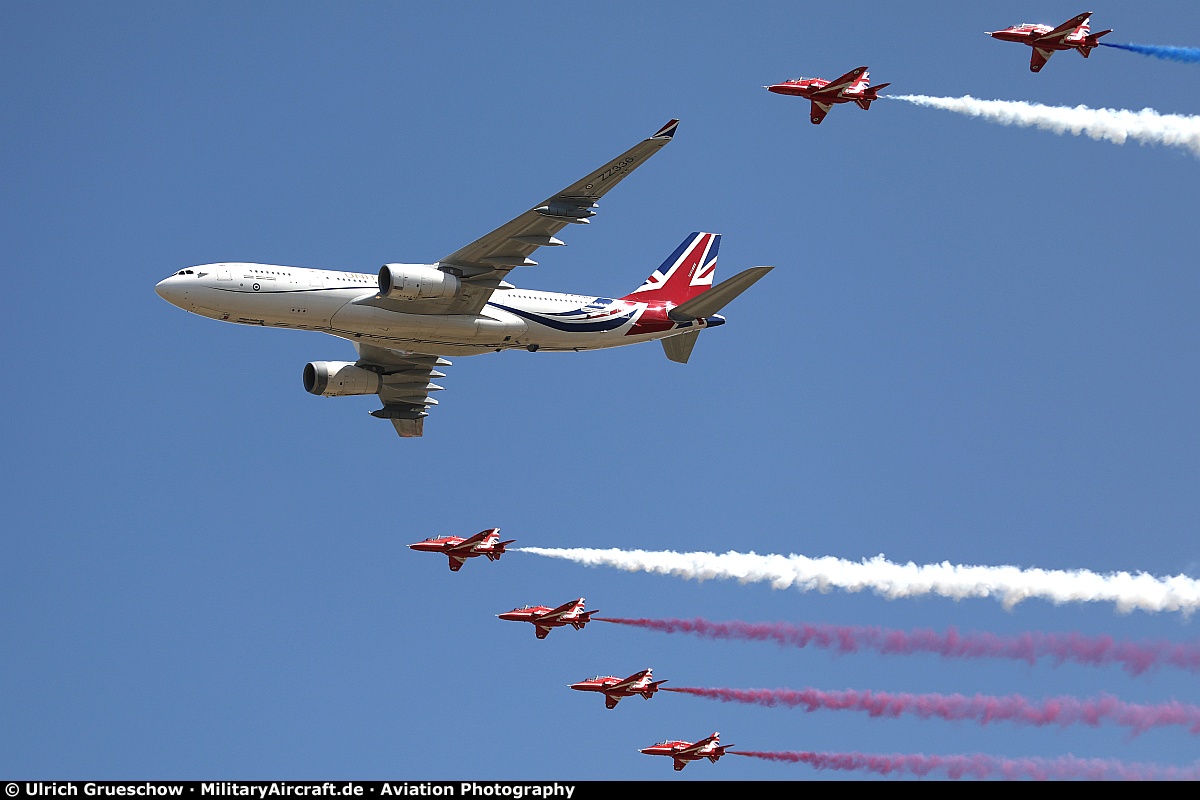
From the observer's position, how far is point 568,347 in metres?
66.4

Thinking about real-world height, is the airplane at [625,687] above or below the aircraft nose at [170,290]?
below

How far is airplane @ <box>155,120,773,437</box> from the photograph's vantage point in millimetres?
59656

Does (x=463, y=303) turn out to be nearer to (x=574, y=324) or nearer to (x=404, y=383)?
(x=574, y=324)

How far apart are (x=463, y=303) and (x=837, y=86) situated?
16.7 meters

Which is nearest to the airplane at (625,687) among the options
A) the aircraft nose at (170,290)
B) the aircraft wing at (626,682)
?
the aircraft wing at (626,682)

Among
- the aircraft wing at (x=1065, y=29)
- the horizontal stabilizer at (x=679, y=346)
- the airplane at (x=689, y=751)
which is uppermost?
the aircraft wing at (x=1065, y=29)

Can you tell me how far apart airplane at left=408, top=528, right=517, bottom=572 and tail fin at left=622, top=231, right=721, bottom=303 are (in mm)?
11677

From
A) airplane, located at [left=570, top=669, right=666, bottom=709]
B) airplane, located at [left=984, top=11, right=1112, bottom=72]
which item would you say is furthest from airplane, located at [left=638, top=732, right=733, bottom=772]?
airplane, located at [left=984, top=11, right=1112, bottom=72]

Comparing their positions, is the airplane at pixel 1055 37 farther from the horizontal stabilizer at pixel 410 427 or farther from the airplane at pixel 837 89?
the horizontal stabilizer at pixel 410 427

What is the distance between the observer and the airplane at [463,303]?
196 ft

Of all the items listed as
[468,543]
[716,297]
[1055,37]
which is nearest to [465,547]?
[468,543]

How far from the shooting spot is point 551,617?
6331 cm

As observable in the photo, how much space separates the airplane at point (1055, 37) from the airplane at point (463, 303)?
40.9ft

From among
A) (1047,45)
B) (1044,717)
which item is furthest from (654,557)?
(1047,45)
